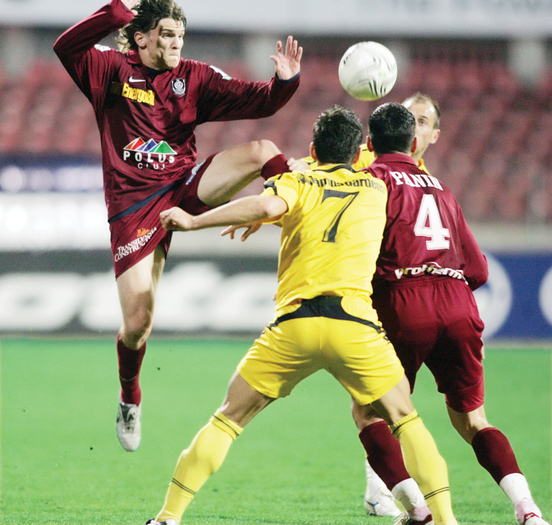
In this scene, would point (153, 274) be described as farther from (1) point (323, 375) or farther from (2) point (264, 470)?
(1) point (323, 375)

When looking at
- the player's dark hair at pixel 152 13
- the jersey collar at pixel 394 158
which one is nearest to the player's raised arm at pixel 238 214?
the jersey collar at pixel 394 158

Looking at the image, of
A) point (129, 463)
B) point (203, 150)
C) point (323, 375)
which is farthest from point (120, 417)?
point (203, 150)

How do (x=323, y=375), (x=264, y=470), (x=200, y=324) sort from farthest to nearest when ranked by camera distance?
(x=200, y=324) < (x=323, y=375) < (x=264, y=470)

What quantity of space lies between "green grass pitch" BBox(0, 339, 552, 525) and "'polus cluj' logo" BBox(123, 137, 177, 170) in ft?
6.58

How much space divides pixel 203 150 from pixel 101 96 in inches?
339

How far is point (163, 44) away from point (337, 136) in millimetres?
1400

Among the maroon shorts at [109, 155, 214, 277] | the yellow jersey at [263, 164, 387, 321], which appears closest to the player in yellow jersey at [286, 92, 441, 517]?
the yellow jersey at [263, 164, 387, 321]

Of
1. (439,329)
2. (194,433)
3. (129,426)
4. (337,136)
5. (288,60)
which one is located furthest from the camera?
(194,433)

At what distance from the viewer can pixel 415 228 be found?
404 cm

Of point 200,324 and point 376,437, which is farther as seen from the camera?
point 200,324

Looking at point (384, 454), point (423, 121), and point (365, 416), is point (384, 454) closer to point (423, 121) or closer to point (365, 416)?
point (365, 416)

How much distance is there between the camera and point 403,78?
1474 centimetres

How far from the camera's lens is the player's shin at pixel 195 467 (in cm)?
369

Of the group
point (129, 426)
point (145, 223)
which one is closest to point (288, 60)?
point (145, 223)
